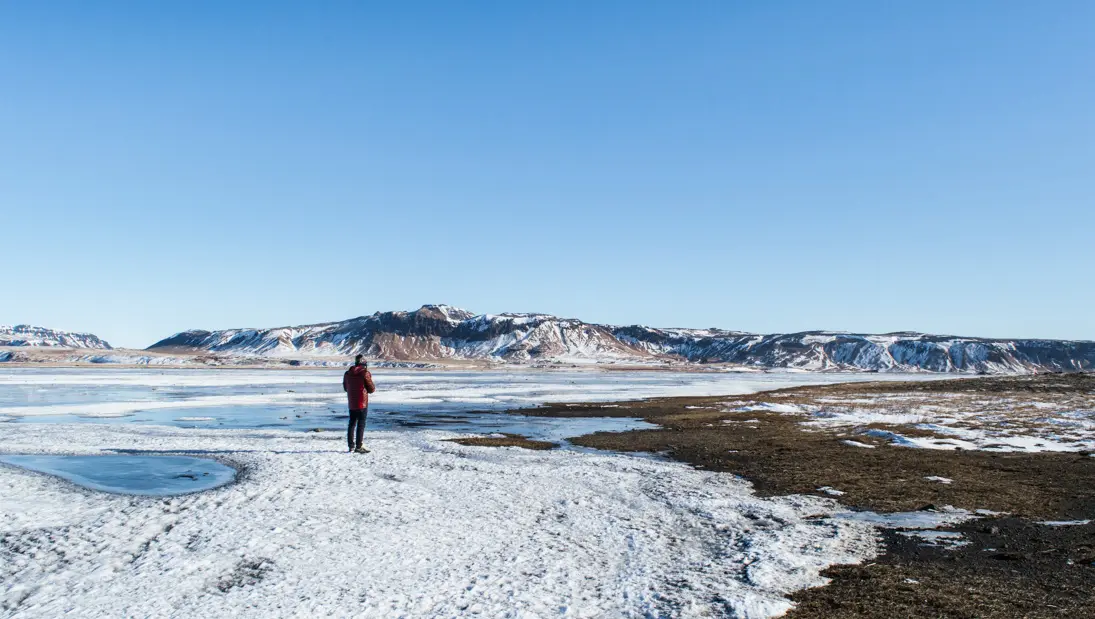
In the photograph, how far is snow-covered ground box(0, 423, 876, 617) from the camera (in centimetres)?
716

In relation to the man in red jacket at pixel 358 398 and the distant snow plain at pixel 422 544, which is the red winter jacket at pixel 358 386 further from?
the distant snow plain at pixel 422 544

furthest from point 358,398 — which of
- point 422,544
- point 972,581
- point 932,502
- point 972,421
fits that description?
point 972,421

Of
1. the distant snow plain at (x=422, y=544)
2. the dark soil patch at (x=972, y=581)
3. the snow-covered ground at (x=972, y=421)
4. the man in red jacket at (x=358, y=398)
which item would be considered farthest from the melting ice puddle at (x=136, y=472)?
the snow-covered ground at (x=972, y=421)

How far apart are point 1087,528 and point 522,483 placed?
908 cm

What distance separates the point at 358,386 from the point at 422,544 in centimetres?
879

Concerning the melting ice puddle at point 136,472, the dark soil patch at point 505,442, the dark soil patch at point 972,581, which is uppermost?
the melting ice puddle at point 136,472

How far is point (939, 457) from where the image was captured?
57.8ft

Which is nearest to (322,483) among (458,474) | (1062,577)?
(458,474)

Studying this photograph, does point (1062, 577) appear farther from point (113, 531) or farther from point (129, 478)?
point (129, 478)

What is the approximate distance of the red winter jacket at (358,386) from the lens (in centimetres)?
1728

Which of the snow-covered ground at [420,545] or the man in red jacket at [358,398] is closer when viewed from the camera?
the snow-covered ground at [420,545]

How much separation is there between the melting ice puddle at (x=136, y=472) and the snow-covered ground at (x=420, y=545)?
1.83ft

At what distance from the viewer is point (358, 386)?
682 inches

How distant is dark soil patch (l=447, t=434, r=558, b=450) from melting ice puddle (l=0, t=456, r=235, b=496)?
24.0ft
